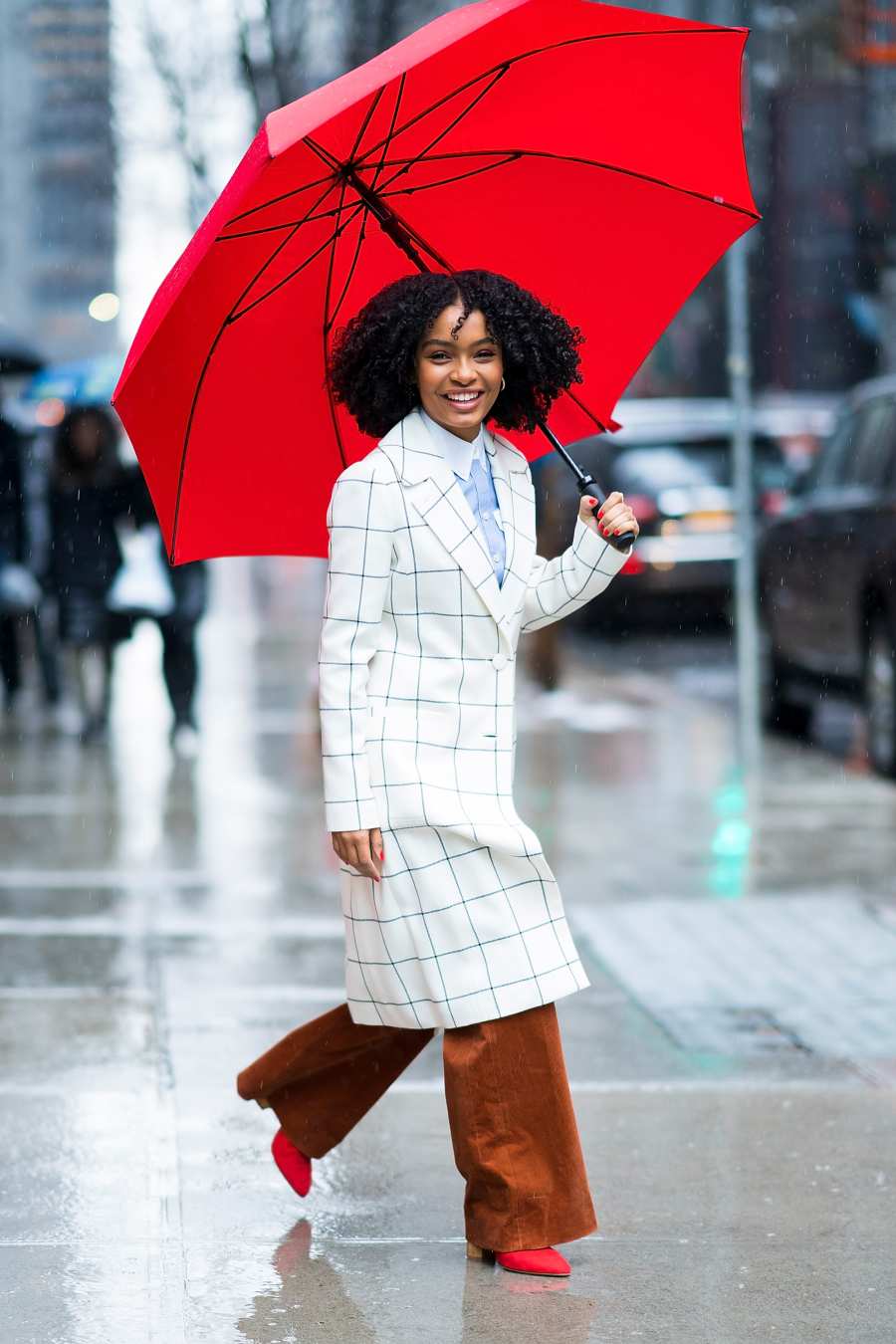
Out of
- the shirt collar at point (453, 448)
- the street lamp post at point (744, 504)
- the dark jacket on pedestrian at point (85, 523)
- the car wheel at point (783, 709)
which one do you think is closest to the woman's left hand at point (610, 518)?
the shirt collar at point (453, 448)

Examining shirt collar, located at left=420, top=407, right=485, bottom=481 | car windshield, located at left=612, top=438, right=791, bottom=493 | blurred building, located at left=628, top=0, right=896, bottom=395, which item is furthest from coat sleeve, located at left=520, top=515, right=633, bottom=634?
car windshield, located at left=612, top=438, right=791, bottom=493

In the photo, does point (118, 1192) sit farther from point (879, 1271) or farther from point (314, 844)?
point (314, 844)

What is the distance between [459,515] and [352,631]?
0.30 m

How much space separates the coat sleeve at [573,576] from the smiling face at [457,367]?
300 millimetres

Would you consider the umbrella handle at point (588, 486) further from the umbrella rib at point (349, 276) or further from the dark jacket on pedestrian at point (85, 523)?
the dark jacket on pedestrian at point (85, 523)

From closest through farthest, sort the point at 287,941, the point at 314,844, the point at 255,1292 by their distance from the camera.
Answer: the point at 255,1292 < the point at 287,941 < the point at 314,844

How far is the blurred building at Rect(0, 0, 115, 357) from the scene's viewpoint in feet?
70.2

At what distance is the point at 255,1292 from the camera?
3949mm

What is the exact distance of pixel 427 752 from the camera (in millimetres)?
4035

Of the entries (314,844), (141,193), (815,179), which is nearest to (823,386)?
(815,179)

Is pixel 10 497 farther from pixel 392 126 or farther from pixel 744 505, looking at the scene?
pixel 392 126

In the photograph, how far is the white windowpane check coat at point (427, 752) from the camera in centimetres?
399

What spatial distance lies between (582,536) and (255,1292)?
4.92 feet

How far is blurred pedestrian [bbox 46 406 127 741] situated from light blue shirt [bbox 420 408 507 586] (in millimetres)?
8332
